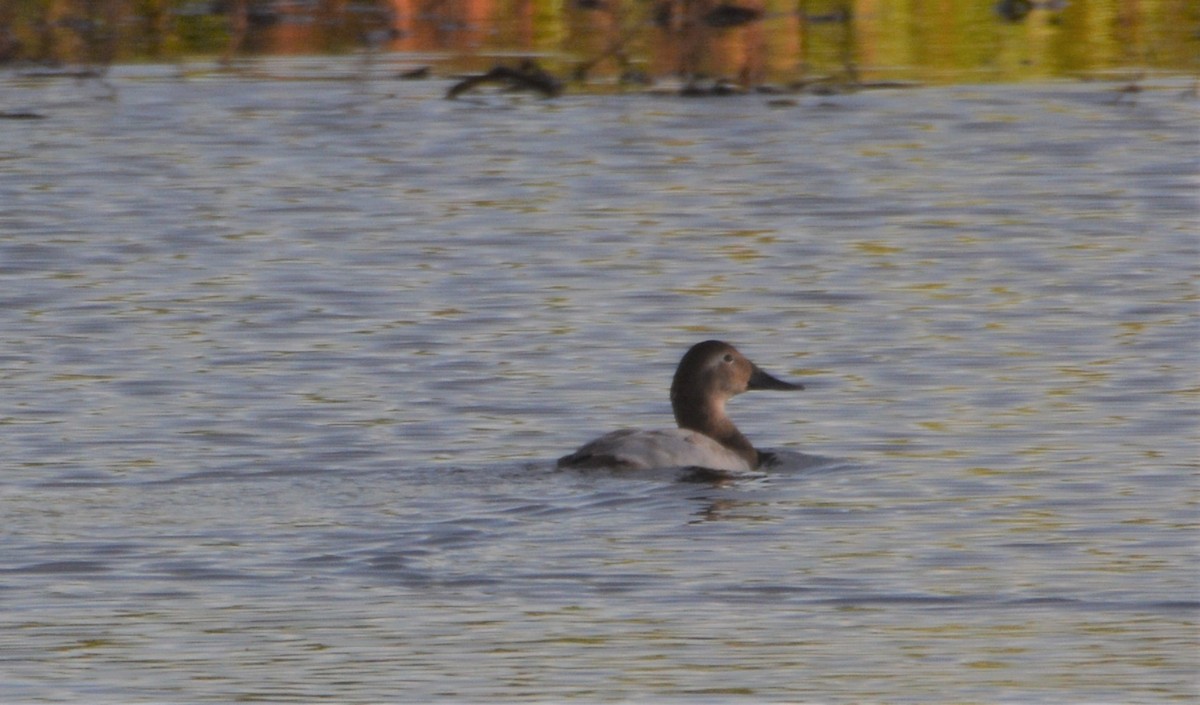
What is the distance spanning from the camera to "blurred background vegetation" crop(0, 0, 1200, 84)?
23359mm

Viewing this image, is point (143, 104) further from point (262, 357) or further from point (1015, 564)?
point (1015, 564)

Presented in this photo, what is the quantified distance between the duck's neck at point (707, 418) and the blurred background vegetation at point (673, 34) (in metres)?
10.7

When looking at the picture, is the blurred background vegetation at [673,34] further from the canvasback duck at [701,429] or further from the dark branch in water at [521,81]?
the canvasback duck at [701,429]

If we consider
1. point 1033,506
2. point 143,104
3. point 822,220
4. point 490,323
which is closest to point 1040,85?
point 822,220

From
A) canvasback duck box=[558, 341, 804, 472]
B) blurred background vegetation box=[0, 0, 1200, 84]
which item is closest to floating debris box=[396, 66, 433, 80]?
blurred background vegetation box=[0, 0, 1200, 84]

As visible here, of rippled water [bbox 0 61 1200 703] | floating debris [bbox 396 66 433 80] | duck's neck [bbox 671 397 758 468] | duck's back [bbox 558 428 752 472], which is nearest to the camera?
rippled water [bbox 0 61 1200 703]

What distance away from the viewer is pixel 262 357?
1248 cm

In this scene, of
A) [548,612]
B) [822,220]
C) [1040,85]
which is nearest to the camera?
[548,612]

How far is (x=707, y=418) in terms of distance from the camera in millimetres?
10945

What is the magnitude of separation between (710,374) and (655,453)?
43.9 inches

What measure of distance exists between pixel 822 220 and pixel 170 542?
26.9ft

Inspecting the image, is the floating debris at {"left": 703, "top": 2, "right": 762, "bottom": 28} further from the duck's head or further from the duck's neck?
the duck's neck

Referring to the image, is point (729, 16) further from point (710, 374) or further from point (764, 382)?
point (710, 374)

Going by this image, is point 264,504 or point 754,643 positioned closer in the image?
point 754,643
